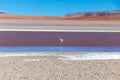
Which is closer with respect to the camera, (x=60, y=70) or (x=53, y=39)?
(x=60, y=70)

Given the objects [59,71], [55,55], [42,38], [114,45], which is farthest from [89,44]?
[59,71]

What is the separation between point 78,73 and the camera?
963 centimetres

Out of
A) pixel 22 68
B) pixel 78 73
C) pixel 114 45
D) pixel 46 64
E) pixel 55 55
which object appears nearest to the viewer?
pixel 78 73

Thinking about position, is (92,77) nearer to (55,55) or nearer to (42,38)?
(55,55)

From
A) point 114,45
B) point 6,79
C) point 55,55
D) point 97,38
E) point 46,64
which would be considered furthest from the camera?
point 97,38

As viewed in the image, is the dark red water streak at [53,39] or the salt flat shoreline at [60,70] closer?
the salt flat shoreline at [60,70]

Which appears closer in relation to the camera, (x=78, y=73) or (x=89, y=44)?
(x=78, y=73)

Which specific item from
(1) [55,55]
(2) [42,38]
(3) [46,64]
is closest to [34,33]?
(2) [42,38]

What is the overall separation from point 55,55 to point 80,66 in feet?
9.73

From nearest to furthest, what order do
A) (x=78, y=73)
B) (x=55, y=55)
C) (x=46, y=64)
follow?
(x=78, y=73)
(x=46, y=64)
(x=55, y=55)

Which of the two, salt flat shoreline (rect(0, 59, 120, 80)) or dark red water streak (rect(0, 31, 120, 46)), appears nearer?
Result: salt flat shoreline (rect(0, 59, 120, 80))

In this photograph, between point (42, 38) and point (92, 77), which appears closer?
point (92, 77)

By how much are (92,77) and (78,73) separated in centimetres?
61

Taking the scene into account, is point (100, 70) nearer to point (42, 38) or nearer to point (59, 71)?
point (59, 71)
